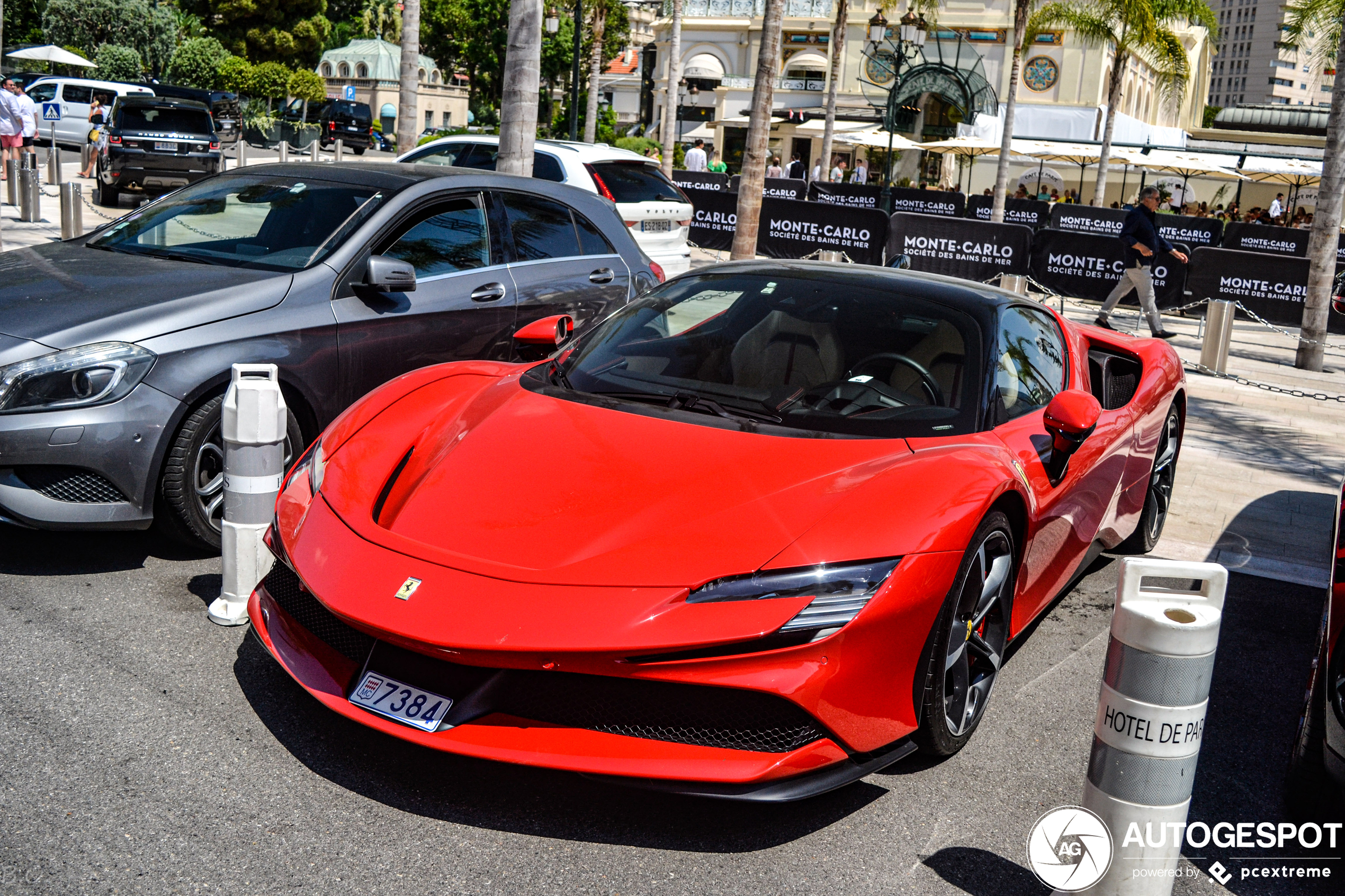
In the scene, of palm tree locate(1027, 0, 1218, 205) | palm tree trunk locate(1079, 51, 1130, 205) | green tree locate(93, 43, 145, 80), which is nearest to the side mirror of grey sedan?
palm tree locate(1027, 0, 1218, 205)

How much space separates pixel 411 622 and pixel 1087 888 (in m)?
1.75

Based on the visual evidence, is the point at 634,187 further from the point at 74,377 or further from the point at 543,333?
the point at 74,377

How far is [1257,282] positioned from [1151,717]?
54.8 ft

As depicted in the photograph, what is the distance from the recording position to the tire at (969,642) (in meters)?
3.37

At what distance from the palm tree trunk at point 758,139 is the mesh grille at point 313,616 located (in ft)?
41.4

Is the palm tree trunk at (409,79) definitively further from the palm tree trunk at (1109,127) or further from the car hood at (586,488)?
the palm tree trunk at (1109,127)

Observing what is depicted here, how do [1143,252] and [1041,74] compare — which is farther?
[1041,74]

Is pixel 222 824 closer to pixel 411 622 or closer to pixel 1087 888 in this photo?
pixel 411 622

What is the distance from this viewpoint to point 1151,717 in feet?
9.07

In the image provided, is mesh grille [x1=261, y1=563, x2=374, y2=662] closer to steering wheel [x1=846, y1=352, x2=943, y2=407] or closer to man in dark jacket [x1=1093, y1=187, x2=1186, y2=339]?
steering wheel [x1=846, y1=352, x2=943, y2=407]

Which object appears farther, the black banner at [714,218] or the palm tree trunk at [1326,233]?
the black banner at [714,218]

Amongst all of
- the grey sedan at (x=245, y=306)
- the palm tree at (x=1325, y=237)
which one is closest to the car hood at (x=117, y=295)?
the grey sedan at (x=245, y=306)

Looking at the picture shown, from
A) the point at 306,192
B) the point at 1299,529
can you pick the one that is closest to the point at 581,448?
the point at 306,192

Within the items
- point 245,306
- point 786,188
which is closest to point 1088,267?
point 786,188
